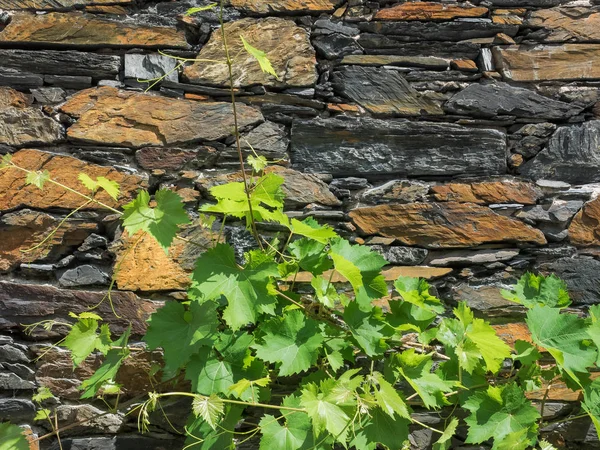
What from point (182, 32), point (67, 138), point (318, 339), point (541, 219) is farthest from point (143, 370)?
point (541, 219)

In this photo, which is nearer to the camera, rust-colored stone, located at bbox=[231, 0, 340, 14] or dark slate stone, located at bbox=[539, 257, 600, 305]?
dark slate stone, located at bbox=[539, 257, 600, 305]

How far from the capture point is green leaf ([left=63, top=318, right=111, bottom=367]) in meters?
1.79

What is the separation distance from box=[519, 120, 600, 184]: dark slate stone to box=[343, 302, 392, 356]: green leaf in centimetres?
81

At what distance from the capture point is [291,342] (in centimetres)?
174

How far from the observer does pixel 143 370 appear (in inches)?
79.8

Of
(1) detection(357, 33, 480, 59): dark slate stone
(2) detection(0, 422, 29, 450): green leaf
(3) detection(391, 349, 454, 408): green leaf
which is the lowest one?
(2) detection(0, 422, 29, 450): green leaf

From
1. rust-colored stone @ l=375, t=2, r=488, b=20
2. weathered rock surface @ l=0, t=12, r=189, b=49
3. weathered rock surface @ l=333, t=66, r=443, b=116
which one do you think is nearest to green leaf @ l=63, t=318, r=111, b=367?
weathered rock surface @ l=0, t=12, r=189, b=49

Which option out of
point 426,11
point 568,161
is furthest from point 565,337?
point 426,11

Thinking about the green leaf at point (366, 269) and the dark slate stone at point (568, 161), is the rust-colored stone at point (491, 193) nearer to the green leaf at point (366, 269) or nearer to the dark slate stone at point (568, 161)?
the dark slate stone at point (568, 161)

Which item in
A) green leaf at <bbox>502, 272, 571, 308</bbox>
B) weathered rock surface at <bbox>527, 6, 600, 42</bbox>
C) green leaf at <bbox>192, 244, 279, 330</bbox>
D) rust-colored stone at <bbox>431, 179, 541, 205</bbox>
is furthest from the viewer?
weathered rock surface at <bbox>527, 6, 600, 42</bbox>

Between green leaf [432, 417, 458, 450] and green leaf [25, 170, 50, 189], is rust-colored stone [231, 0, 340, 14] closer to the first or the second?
green leaf [25, 170, 50, 189]

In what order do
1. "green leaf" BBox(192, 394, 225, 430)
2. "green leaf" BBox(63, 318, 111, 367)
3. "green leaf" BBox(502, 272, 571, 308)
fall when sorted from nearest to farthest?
1. "green leaf" BBox(192, 394, 225, 430)
2. "green leaf" BBox(63, 318, 111, 367)
3. "green leaf" BBox(502, 272, 571, 308)

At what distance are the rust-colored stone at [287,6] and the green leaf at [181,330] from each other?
1.12 m

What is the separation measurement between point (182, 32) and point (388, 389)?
1417 millimetres
